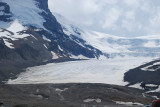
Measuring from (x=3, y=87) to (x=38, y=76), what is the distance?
8210 centimetres

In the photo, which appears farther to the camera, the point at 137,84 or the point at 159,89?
the point at 137,84

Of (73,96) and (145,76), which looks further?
(145,76)

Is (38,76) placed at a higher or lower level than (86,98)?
higher

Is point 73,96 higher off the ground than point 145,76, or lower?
lower

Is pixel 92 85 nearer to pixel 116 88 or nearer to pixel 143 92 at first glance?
pixel 116 88

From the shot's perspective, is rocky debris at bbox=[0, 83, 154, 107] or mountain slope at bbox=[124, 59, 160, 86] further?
mountain slope at bbox=[124, 59, 160, 86]

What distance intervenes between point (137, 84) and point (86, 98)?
49.8m

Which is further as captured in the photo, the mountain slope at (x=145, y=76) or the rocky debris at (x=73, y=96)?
the mountain slope at (x=145, y=76)

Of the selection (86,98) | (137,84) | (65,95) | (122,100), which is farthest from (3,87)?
(137,84)

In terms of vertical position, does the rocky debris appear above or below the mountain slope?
below

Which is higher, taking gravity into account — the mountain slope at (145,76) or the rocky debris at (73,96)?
the mountain slope at (145,76)

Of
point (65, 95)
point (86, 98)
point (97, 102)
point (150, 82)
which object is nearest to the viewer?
point (97, 102)

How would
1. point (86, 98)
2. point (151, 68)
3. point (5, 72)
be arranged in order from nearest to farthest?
1. point (86, 98)
2. point (151, 68)
3. point (5, 72)

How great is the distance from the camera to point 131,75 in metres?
158
